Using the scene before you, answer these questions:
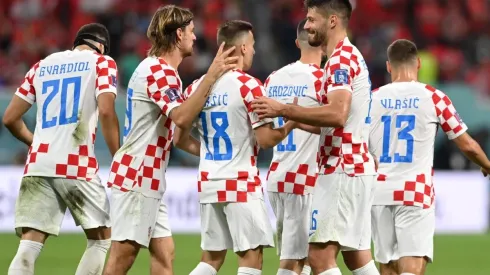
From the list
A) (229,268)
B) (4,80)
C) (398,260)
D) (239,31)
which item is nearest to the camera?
(239,31)

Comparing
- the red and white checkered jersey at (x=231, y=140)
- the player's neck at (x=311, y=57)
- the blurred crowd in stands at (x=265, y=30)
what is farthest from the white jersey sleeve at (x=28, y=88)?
the blurred crowd in stands at (x=265, y=30)

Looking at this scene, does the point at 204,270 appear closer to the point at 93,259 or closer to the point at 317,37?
the point at 93,259

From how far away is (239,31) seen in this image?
7402 millimetres

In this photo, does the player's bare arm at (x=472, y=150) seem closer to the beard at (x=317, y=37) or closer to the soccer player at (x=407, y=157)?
the soccer player at (x=407, y=157)

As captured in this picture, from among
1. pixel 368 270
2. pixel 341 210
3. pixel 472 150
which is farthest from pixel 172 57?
pixel 472 150

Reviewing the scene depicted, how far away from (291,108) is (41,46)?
12144 mm

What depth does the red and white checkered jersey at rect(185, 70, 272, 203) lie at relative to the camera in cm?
722

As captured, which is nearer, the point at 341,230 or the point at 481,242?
the point at 341,230

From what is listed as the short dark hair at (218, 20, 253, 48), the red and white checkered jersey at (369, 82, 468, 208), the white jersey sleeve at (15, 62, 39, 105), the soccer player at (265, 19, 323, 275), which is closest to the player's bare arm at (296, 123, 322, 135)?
the short dark hair at (218, 20, 253, 48)

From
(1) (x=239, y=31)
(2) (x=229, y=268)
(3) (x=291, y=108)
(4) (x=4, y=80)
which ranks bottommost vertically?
(2) (x=229, y=268)

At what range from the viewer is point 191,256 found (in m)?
12.8

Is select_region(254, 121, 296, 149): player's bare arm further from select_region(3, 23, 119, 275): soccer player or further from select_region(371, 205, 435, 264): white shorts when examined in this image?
select_region(371, 205, 435, 264): white shorts

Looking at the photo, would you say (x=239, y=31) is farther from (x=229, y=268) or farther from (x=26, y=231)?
(x=229, y=268)

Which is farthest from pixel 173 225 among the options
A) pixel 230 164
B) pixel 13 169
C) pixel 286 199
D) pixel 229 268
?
pixel 230 164
